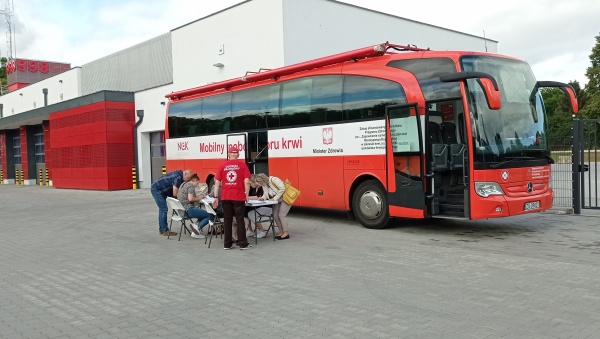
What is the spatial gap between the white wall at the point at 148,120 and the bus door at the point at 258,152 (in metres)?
12.9

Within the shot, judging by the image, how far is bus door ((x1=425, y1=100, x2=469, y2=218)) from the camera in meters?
9.66

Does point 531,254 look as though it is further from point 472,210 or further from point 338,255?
point 338,255

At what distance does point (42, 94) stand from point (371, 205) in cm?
3831

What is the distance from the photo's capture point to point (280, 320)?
5.14 metres

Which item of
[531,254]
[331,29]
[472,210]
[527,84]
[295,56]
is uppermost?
[331,29]

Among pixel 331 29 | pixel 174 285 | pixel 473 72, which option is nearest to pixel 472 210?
pixel 473 72

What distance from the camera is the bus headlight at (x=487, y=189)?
923 cm

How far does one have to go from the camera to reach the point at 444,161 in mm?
9844

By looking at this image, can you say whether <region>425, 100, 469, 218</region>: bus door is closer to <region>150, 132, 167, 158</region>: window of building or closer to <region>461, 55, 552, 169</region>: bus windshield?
<region>461, 55, 552, 169</region>: bus windshield

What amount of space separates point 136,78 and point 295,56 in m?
17.4

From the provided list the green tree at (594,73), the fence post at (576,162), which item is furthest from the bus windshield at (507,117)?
the green tree at (594,73)

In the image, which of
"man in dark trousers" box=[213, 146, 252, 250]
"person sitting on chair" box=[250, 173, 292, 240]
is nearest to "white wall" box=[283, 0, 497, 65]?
"person sitting on chair" box=[250, 173, 292, 240]

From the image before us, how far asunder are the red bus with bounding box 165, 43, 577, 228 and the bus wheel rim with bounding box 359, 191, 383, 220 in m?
0.02

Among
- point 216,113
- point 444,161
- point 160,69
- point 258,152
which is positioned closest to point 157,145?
point 160,69
